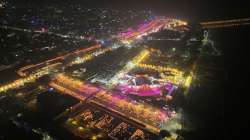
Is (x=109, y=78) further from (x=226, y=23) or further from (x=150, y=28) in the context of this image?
(x=226, y=23)

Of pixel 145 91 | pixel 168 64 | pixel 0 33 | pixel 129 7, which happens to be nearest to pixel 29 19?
pixel 0 33

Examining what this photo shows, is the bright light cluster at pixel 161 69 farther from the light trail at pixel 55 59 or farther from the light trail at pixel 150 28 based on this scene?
the light trail at pixel 150 28

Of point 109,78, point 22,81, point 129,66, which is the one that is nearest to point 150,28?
point 129,66

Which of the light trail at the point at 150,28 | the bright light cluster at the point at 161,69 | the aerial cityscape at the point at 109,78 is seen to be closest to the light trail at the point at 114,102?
the aerial cityscape at the point at 109,78

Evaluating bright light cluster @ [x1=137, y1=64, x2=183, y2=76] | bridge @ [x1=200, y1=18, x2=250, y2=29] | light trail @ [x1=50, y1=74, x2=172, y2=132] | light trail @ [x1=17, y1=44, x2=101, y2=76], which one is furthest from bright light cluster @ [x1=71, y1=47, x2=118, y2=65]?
bridge @ [x1=200, y1=18, x2=250, y2=29]

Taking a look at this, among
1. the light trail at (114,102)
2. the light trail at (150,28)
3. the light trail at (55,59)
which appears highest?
the light trail at (150,28)

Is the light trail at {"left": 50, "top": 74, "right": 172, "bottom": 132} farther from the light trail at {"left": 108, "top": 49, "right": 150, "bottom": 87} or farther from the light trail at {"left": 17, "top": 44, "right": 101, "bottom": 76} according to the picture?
the light trail at {"left": 17, "top": 44, "right": 101, "bottom": 76}

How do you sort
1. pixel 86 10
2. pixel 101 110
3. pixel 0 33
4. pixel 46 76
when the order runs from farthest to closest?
pixel 86 10 → pixel 0 33 → pixel 46 76 → pixel 101 110

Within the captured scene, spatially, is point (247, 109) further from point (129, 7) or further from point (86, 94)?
point (129, 7)
